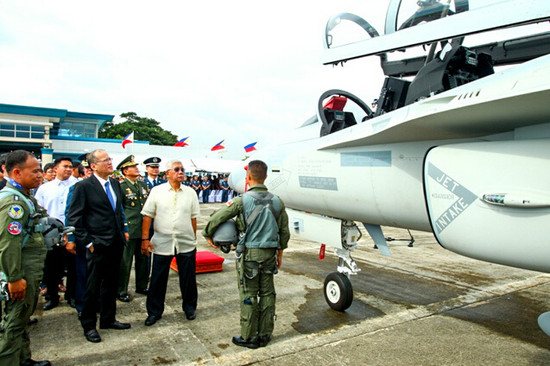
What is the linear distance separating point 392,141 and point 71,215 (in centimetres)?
336

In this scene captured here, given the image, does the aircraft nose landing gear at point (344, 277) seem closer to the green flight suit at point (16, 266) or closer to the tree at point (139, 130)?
the green flight suit at point (16, 266)

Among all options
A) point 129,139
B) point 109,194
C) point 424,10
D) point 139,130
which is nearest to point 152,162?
point 109,194

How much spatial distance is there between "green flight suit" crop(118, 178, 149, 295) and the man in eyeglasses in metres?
0.92

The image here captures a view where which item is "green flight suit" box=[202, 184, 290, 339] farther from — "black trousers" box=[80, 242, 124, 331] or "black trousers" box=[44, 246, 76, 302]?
"black trousers" box=[44, 246, 76, 302]

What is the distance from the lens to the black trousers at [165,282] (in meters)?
4.16

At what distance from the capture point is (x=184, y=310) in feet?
14.2

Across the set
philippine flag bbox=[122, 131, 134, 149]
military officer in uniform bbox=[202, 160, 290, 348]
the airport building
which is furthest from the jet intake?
the airport building

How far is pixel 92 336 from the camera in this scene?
144 inches

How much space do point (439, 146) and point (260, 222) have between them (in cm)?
174

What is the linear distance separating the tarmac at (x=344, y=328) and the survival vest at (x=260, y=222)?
1.06 meters

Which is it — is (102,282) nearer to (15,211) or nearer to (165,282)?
(165,282)

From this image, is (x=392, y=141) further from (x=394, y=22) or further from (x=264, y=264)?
(x=264, y=264)

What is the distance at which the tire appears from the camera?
4.55 metres

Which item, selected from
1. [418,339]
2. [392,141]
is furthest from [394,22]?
[418,339]
